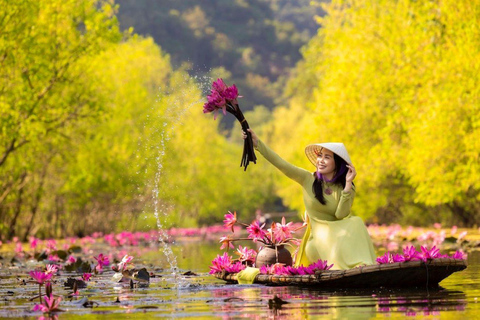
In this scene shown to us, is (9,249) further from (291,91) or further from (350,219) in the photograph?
(291,91)

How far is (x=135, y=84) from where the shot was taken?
135 ft

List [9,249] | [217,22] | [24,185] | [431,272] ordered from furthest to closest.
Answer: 1. [217,22]
2. [24,185]
3. [9,249]
4. [431,272]

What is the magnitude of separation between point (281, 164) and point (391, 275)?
1.97 meters

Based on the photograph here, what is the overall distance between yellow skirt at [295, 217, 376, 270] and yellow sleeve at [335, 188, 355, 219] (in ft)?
0.28

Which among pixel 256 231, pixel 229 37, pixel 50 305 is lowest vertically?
pixel 50 305

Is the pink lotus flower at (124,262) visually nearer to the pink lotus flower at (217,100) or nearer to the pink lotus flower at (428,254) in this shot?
the pink lotus flower at (217,100)

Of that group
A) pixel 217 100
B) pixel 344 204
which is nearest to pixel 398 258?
pixel 344 204

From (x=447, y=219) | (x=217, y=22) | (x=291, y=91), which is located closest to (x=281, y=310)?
(x=447, y=219)

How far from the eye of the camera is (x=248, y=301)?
29.9ft

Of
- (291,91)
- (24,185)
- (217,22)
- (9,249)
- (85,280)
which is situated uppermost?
(217,22)

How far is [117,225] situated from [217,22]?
4451 inches

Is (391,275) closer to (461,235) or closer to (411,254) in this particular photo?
(411,254)

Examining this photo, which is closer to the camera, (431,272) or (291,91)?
(431,272)

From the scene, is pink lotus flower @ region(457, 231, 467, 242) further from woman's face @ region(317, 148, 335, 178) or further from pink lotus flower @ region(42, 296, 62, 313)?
pink lotus flower @ region(42, 296, 62, 313)
